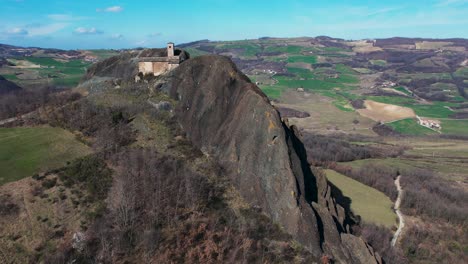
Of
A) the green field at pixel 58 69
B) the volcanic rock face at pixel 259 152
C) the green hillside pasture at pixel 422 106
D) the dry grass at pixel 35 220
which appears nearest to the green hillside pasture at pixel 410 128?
the green hillside pasture at pixel 422 106

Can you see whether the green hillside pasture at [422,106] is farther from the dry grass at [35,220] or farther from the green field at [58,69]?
the dry grass at [35,220]

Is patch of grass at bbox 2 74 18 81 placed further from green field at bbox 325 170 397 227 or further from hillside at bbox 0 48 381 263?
green field at bbox 325 170 397 227

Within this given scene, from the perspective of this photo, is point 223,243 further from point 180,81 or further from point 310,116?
point 310,116

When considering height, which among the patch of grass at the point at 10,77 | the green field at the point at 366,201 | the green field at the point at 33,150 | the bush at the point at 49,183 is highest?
the patch of grass at the point at 10,77

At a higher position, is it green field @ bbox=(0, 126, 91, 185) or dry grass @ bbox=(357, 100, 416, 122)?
green field @ bbox=(0, 126, 91, 185)

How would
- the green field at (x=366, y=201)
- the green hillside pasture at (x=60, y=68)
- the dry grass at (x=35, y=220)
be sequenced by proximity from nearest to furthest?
the dry grass at (x=35, y=220)
the green field at (x=366, y=201)
the green hillside pasture at (x=60, y=68)

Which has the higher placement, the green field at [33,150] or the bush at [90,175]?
the green field at [33,150]

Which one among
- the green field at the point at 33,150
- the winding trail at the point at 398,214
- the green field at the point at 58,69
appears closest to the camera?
the green field at the point at 33,150

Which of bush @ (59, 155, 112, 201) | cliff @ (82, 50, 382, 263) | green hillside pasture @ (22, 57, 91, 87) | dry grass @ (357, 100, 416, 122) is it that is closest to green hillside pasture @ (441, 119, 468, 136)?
dry grass @ (357, 100, 416, 122)
